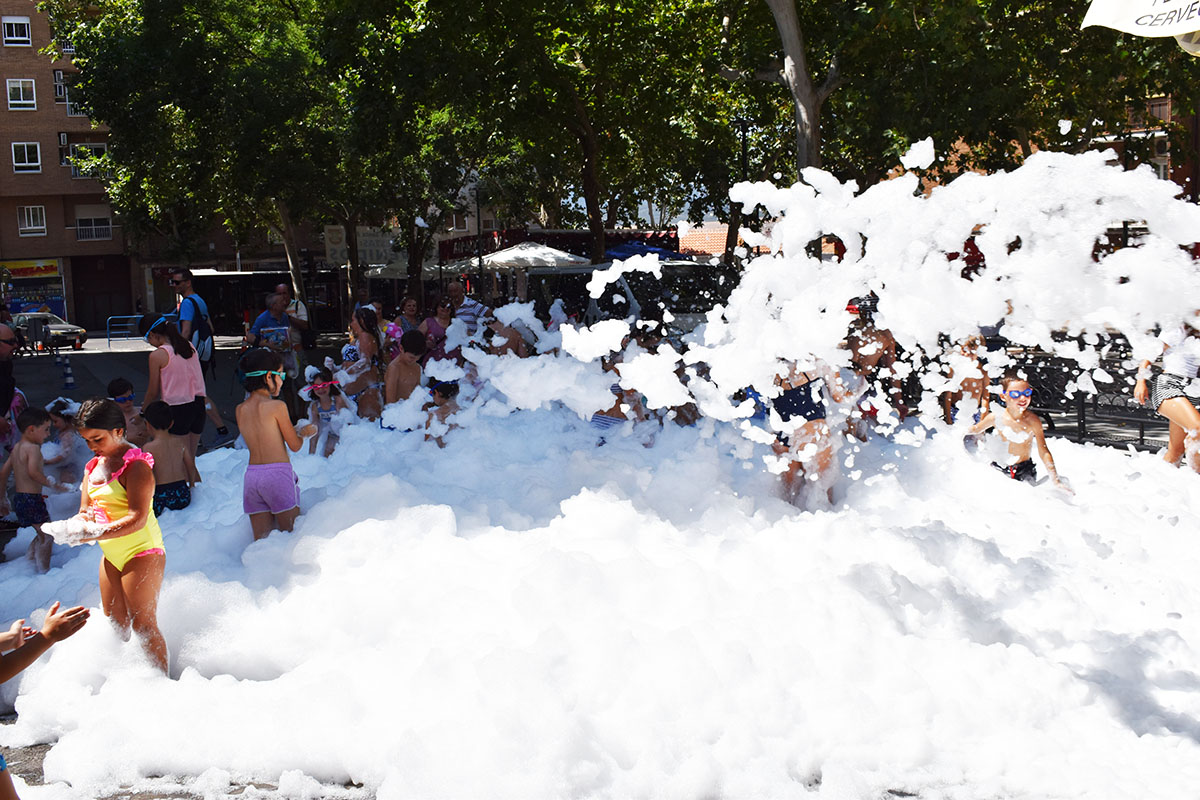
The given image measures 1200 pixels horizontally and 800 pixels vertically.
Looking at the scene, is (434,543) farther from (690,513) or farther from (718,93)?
(718,93)

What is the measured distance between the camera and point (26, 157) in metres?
49.5

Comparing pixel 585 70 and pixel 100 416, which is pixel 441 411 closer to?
pixel 100 416

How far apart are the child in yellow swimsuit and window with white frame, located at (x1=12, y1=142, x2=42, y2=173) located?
50.4 meters

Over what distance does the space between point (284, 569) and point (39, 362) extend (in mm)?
24559

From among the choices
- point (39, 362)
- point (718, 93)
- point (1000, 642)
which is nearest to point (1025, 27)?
point (718, 93)

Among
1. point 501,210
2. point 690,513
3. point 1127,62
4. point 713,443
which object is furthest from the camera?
point 501,210

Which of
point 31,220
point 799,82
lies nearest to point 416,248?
point 799,82

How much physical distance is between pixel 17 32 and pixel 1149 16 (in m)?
52.4

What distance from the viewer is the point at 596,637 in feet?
17.6

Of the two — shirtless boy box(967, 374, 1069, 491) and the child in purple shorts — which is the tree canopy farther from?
the child in purple shorts

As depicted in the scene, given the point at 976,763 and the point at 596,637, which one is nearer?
the point at 976,763

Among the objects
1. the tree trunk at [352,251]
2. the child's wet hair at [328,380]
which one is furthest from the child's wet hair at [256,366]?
the tree trunk at [352,251]

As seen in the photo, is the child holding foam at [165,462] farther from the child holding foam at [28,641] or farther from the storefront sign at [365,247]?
the storefront sign at [365,247]

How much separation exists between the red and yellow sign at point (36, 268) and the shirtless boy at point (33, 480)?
1885 inches
